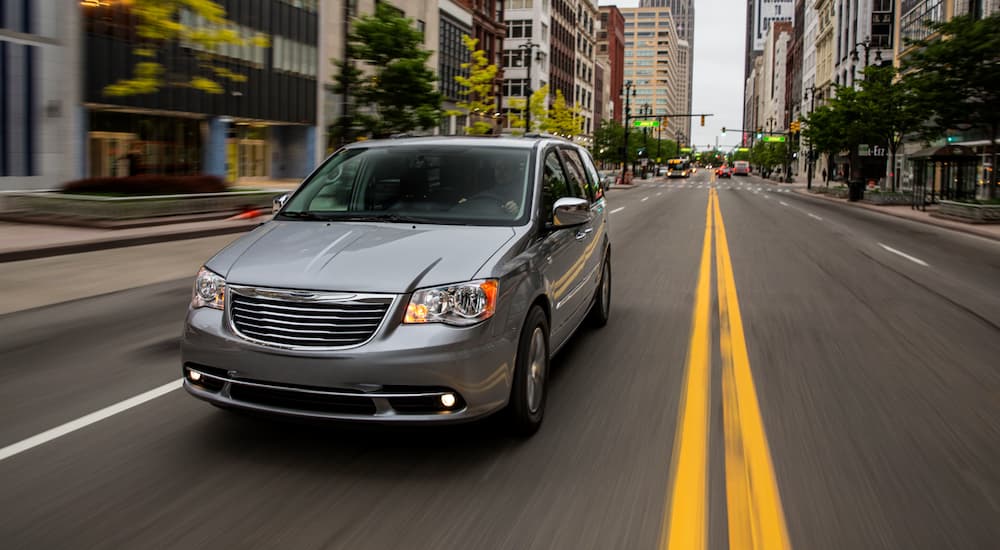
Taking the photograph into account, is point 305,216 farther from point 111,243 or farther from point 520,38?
point 520,38

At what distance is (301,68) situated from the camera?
152 ft

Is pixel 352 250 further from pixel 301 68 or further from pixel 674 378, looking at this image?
pixel 301 68

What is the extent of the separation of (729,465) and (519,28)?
9464cm

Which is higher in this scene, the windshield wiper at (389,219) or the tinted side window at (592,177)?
the tinted side window at (592,177)

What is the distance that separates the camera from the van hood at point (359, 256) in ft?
13.6

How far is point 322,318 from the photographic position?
13.3ft

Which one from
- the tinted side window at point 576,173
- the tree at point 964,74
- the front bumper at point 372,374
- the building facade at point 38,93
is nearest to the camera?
the front bumper at point 372,374

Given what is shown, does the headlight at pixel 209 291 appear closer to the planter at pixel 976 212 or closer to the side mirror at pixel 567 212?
the side mirror at pixel 567 212

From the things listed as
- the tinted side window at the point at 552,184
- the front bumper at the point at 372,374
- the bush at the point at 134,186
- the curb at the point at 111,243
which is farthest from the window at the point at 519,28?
the front bumper at the point at 372,374

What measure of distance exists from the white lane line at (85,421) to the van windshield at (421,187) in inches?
56.1

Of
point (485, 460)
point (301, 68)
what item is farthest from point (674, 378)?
point (301, 68)

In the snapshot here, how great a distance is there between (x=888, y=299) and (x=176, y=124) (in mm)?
34902

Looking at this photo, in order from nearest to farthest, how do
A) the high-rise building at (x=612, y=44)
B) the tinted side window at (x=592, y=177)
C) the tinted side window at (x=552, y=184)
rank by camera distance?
the tinted side window at (x=552, y=184) → the tinted side window at (x=592, y=177) → the high-rise building at (x=612, y=44)

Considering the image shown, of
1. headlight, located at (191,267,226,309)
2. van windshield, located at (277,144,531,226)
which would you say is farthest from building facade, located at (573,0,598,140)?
headlight, located at (191,267,226,309)
